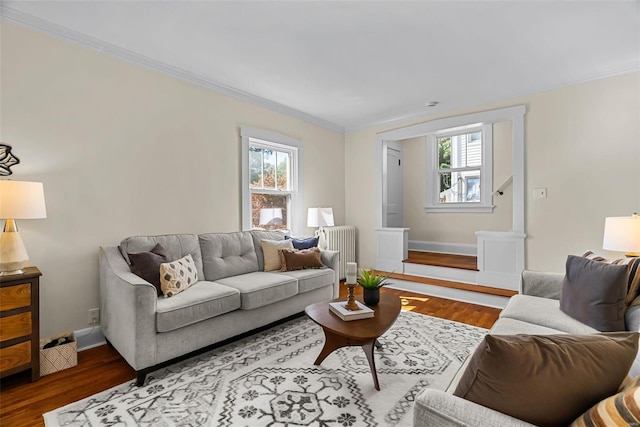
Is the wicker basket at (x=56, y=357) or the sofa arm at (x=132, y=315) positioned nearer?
the sofa arm at (x=132, y=315)

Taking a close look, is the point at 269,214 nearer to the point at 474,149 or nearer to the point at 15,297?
the point at 15,297

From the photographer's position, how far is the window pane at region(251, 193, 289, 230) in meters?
4.17

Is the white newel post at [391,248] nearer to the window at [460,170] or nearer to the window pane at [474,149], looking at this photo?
the window at [460,170]

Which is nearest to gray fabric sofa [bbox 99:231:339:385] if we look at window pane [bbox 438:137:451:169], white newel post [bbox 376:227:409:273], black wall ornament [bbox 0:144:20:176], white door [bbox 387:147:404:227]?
black wall ornament [bbox 0:144:20:176]

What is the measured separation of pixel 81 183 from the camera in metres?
2.64

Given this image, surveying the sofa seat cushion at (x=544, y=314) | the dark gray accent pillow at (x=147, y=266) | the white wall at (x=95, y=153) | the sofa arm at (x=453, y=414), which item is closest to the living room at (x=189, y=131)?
the white wall at (x=95, y=153)

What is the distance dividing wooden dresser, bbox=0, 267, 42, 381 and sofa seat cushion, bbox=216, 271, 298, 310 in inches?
51.7

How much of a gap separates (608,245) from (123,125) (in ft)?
14.9

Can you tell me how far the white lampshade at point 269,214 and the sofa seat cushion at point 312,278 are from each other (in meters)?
1.13

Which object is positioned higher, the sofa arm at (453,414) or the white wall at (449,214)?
the white wall at (449,214)

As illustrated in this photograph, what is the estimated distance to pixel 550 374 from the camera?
0.84 metres

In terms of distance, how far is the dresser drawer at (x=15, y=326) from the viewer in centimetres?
202

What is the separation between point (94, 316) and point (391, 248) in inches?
156

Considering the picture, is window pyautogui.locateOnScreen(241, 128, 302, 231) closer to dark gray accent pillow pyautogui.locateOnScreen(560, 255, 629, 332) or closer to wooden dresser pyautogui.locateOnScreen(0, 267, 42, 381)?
wooden dresser pyautogui.locateOnScreen(0, 267, 42, 381)
